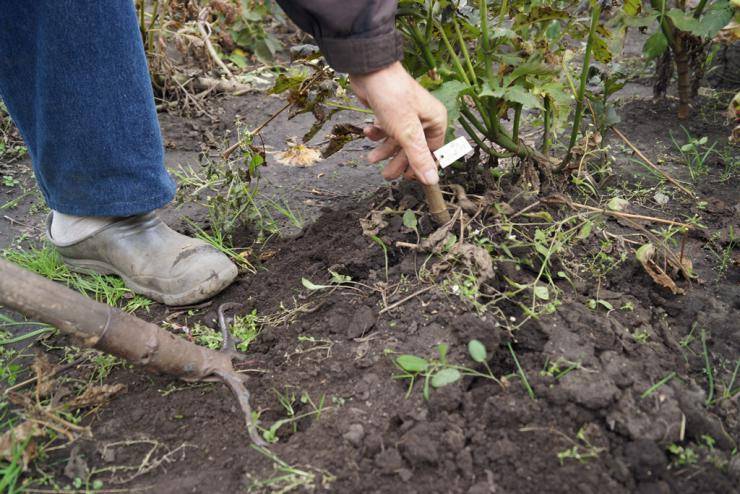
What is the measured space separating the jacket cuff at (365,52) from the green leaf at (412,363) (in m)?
0.73

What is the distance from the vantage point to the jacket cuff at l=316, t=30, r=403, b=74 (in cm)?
158

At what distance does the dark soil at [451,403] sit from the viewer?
1352mm

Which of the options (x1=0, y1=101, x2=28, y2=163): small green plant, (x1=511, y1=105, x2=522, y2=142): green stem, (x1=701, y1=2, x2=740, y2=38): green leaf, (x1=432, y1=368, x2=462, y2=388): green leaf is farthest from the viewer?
(x1=0, y1=101, x2=28, y2=163): small green plant

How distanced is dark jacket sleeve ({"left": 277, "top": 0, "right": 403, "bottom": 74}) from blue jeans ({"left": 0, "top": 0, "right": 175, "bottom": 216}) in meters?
0.67

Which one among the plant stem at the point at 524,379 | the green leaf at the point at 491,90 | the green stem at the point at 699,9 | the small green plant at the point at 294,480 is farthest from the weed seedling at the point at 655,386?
the green stem at the point at 699,9

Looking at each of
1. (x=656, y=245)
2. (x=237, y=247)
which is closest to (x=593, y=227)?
(x=656, y=245)

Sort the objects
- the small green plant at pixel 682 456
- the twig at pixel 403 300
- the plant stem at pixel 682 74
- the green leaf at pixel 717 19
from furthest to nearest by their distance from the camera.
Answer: the plant stem at pixel 682 74, the green leaf at pixel 717 19, the twig at pixel 403 300, the small green plant at pixel 682 456

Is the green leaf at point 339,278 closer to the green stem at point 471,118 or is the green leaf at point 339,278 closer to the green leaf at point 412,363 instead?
the green leaf at point 412,363

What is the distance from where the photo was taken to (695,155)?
8.77 ft

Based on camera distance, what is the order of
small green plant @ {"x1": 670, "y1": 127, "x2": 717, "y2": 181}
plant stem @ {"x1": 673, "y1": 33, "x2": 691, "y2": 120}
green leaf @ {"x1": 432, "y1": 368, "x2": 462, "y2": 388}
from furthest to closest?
plant stem @ {"x1": 673, "y1": 33, "x2": 691, "y2": 120} < small green plant @ {"x1": 670, "y1": 127, "x2": 717, "y2": 181} < green leaf @ {"x1": 432, "y1": 368, "x2": 462, "y2": 388}

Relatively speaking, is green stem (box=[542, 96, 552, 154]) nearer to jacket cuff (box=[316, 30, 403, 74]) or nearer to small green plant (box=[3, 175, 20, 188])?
jacket cuff (box=[316, 30, 403, 74])

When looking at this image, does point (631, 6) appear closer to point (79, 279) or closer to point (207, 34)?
point (79, 279)

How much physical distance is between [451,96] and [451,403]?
2.85ft

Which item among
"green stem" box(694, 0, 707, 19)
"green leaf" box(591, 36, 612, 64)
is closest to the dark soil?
"green leaf" box(591, 36, 612, 64)
